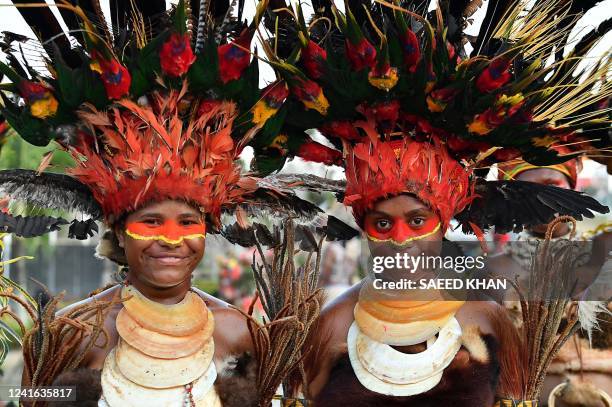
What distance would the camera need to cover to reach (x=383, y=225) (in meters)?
3.44

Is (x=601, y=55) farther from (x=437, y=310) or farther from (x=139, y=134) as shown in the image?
(x=139, y=134)

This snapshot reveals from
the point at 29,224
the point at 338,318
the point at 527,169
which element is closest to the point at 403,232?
the point at 338,318

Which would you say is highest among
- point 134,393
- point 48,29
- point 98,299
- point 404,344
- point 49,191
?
point 48,29

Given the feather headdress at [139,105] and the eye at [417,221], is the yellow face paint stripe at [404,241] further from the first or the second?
the feather headdress at [139,105]

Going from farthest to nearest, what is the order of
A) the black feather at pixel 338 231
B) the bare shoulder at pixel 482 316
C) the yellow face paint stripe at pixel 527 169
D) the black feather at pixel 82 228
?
the yellow face paint stripe at pixel 527 169, the black feather at pixel 338 231, the black feather at pixel 82 228, the bare shoulder at pixel 482 316

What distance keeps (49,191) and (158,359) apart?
86 cm

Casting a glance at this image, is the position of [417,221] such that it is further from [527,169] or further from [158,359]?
[527,169]

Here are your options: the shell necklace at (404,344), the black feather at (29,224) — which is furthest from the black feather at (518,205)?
the black feather at (29,224)

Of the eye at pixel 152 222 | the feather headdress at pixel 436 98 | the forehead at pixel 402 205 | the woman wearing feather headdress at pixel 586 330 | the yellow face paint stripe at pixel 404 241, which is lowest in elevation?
the woman wearing feather headdress at pixel 586 330

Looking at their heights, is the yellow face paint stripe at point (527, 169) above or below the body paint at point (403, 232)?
above

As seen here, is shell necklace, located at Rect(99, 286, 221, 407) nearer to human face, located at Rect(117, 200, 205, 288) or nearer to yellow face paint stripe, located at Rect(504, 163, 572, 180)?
human face, located at Rect(117, 200, 205, 288)

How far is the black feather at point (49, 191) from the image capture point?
11.0ft

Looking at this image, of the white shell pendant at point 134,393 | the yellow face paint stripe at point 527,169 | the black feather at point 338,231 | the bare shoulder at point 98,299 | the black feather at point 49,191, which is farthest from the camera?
the yellow face paint stripe at point 527,169

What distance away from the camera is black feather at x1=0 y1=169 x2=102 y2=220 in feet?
11.0
